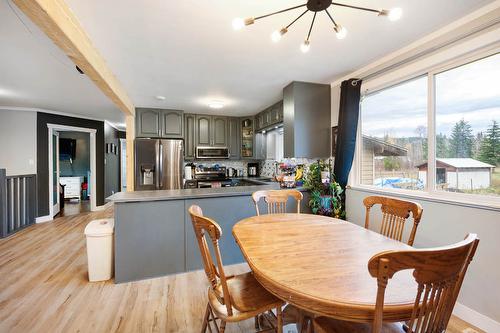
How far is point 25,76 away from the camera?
9.68 ft

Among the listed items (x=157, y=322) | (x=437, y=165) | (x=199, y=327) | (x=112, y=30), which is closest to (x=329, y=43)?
(x=437, y=165)

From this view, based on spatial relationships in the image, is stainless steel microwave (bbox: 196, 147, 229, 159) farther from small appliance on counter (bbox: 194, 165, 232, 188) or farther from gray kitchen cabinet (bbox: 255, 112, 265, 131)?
gray kitchen cabinet (bbox: 255, 112, 265, 131)

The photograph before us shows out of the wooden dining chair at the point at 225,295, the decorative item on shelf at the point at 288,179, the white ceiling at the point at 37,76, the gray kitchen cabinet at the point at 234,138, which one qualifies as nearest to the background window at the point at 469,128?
the decorative item on shelf at the point at 288,179

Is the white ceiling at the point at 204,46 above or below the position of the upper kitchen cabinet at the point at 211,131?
above

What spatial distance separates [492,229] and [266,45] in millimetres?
2340

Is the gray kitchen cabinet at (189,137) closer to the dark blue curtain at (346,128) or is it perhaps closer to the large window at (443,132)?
the dark blue curtain at (346,128)

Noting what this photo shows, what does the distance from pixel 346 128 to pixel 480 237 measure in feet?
5.26

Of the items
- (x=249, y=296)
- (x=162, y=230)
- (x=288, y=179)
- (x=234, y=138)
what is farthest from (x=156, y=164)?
(x=249, y=296)

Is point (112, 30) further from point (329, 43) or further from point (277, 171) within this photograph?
point (277, 171)

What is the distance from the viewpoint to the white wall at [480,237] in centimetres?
161

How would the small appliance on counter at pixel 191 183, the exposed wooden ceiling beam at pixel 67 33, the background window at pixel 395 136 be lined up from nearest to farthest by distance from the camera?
the exposed wooden ceiling beam at pixel 67 33 → the background window at pixel 395 136 → the small appliance on counter at pixel 191 183

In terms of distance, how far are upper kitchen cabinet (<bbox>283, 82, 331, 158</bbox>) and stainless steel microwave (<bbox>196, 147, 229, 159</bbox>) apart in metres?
2.12

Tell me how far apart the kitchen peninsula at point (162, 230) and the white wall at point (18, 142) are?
12.7 feet

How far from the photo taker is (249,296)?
124 centimetres
